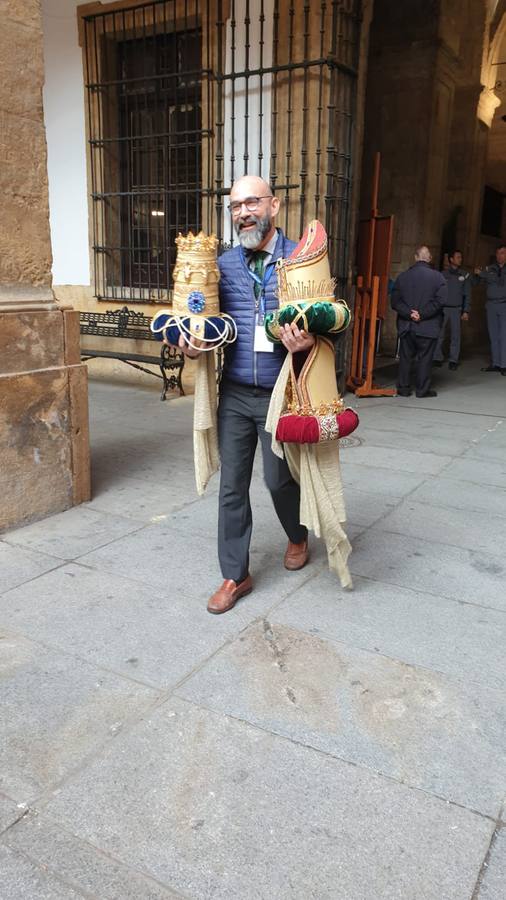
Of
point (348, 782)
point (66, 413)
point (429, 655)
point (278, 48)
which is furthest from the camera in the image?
point (278, 48)

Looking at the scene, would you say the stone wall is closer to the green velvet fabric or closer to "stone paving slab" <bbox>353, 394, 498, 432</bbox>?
the green velvet fabric

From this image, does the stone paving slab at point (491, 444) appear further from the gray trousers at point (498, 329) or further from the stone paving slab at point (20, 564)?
the gray trousers at point (498, 329)

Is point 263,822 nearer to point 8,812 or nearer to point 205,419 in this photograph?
point 8,812

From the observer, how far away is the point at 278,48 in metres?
7.75

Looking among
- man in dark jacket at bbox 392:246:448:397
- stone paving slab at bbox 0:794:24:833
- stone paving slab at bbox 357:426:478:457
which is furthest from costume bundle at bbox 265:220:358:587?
man in dark jacket at bbox 392:246:448:397

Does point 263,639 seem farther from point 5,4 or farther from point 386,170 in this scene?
point 386,170

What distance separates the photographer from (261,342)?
323cm

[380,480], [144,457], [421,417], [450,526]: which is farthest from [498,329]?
[450,526]

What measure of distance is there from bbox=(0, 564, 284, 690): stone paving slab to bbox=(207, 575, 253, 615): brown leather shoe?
37mm

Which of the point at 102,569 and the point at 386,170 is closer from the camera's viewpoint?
the point at 102,569

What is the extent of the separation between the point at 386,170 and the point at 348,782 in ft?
37.7

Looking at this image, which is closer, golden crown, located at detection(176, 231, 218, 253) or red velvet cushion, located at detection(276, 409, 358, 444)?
golden crown, located at detection(176, 231, 218, 253)

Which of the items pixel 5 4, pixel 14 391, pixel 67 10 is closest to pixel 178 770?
pixel 14 391

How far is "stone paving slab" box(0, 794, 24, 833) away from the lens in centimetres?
213
